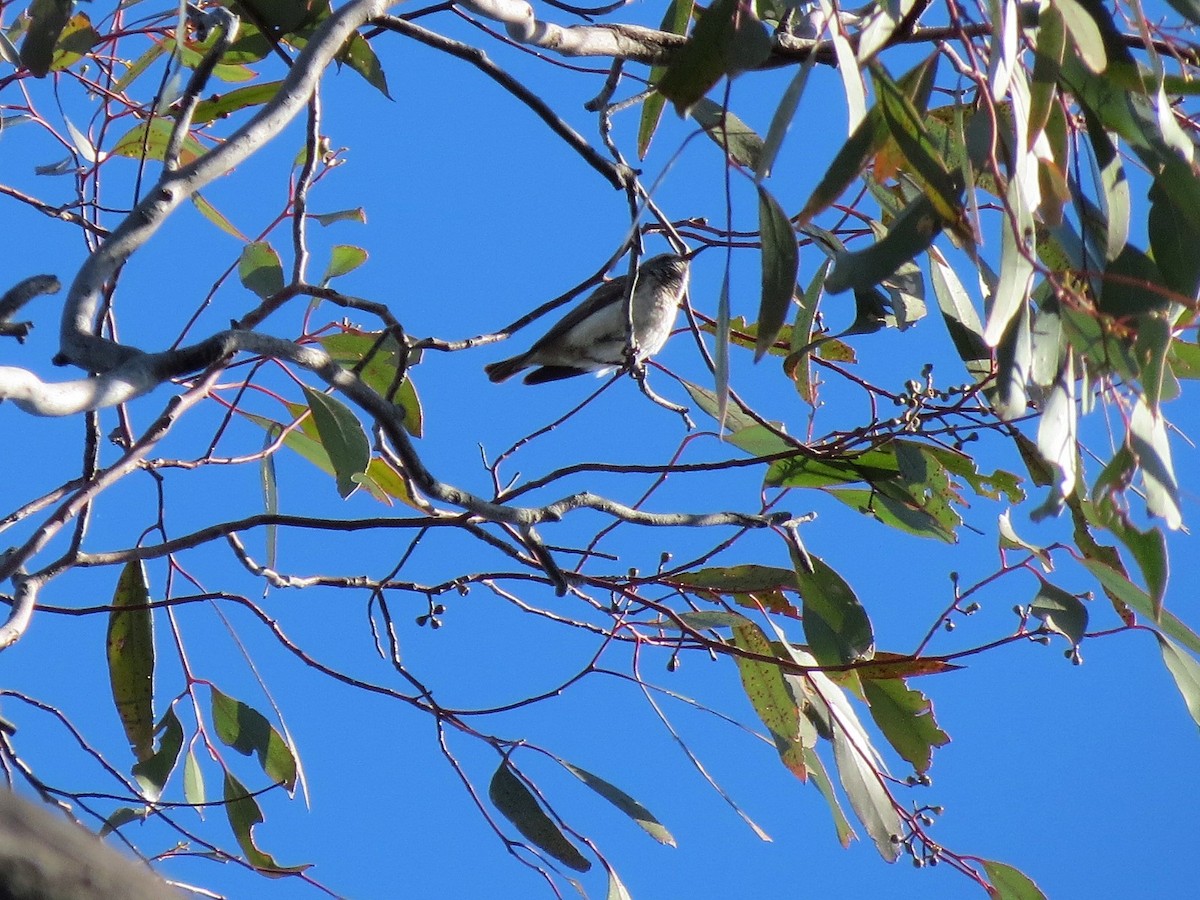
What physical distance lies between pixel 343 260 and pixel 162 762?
2.51 feet

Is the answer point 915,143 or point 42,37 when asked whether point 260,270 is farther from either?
point 915,143

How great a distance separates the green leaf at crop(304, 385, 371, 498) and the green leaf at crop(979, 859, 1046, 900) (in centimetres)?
104

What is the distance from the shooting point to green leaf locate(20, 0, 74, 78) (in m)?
1.79

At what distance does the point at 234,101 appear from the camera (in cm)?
216

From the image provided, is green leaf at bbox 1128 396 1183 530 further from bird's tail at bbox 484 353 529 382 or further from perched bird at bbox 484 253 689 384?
bird's tail at bbox 484 353 529 382

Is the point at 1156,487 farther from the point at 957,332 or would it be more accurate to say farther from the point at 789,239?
the point at 957,332

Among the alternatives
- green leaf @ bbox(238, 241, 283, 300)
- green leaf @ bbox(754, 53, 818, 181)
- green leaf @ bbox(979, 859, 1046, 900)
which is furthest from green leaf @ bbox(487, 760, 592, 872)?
green leaf @ bbox(754, 53, 818, 181)

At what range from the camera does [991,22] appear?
1.26m

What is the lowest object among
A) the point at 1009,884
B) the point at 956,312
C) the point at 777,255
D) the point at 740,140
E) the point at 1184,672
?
the point at 1009,884

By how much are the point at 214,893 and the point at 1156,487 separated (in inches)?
48.9

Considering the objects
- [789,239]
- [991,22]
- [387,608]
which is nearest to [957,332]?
[789,239]

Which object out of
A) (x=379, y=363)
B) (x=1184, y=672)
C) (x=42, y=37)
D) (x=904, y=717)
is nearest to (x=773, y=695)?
(x=904, y=717)

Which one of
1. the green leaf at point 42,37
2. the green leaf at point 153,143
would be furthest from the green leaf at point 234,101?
the green leaf at point 42,37

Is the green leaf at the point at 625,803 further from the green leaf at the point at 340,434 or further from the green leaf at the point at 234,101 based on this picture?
the green leaf at the point at 234,101
